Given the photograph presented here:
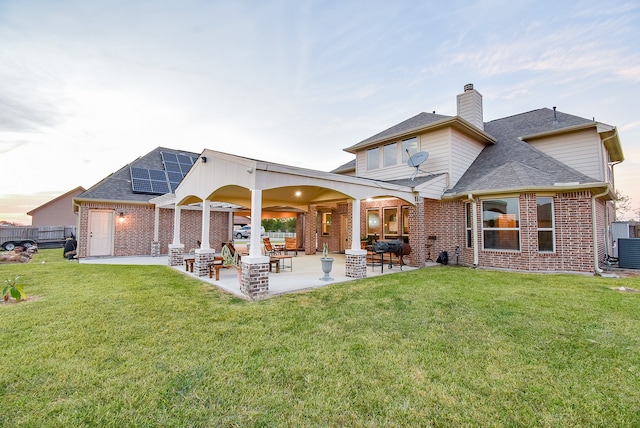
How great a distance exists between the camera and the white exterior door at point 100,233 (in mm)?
13977

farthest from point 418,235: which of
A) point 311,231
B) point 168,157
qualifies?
point 168,157

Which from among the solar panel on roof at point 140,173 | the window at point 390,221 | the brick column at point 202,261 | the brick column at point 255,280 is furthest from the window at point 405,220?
the solar panel on roof at point 140,173

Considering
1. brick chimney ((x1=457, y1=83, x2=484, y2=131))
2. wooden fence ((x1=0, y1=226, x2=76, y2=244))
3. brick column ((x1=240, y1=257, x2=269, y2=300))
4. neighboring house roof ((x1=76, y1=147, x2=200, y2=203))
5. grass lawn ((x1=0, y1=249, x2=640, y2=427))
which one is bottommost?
grass lawn ((x1=0, y1=249, x2=640, y2=427))

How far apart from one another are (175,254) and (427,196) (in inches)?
419

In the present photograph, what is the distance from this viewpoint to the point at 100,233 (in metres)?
14.2

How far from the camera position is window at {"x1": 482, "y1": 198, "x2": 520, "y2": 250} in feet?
32.2

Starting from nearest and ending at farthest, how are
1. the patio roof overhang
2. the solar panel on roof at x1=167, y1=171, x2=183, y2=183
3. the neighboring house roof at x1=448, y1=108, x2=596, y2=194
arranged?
1. the patio roof overhang
2. the neighboring house roof at x1=448, y1=108, x2=596, y2=194
3. the solar panel on roof at x1=167, y1=171, x2=183, y2=183

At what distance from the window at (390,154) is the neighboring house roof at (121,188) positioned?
12.8m

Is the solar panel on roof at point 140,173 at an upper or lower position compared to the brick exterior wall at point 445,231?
upper

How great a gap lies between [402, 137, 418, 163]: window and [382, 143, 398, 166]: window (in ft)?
1.40

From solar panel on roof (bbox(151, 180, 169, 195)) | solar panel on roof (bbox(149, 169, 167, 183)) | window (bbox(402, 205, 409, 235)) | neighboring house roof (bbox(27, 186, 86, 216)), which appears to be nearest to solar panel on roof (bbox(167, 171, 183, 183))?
solar panel on roof (bbox(149, 169, 167, 183))

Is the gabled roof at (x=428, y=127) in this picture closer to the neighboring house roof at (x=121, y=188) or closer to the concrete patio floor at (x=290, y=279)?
the concrete patio floor at (x=290, y=279)

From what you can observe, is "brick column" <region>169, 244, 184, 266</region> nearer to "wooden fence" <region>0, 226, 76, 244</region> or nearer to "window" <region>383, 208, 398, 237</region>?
"window" <region>383, 208, 398, 237</region>

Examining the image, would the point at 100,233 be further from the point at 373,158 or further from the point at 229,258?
the point at 373,158
